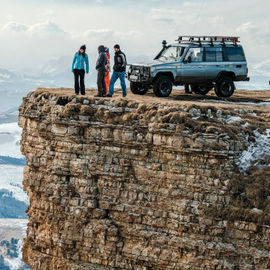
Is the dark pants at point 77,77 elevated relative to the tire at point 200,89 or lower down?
elevated

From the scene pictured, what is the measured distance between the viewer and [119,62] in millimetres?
24094

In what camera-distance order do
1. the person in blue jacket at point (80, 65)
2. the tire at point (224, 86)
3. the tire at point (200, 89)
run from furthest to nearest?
the tire at point (200, 89)
the tire at point (224, 86)
the person in blue jacket at point (80, 65)

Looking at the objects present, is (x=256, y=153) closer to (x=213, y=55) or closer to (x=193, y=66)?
(x=193, y=66)

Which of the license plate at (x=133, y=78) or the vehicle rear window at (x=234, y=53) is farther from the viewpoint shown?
the vehicle rear window at (x=234, y=53)

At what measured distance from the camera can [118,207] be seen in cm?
1945

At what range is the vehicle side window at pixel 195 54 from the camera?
24578mm

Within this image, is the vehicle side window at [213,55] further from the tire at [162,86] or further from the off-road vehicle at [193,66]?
the tire at [162,86]

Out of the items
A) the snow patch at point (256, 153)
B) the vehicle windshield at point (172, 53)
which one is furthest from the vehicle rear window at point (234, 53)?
the snow patch at point (256, 153)

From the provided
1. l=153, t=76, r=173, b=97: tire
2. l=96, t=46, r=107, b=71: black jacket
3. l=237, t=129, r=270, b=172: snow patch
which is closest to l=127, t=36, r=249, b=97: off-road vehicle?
l=153, t=76, r=173, b=97: tire

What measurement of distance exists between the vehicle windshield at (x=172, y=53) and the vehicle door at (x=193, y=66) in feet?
1.30

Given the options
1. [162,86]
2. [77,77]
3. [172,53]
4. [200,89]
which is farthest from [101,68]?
[200,89]

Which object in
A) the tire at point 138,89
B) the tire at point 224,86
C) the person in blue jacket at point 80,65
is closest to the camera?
the person in blue jacket at point 80,65

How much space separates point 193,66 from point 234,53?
6.94 feet

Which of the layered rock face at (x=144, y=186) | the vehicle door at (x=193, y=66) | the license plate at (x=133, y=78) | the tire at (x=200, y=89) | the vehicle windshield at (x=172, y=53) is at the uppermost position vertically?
the vehicle windshield at (x=172, y=53)
